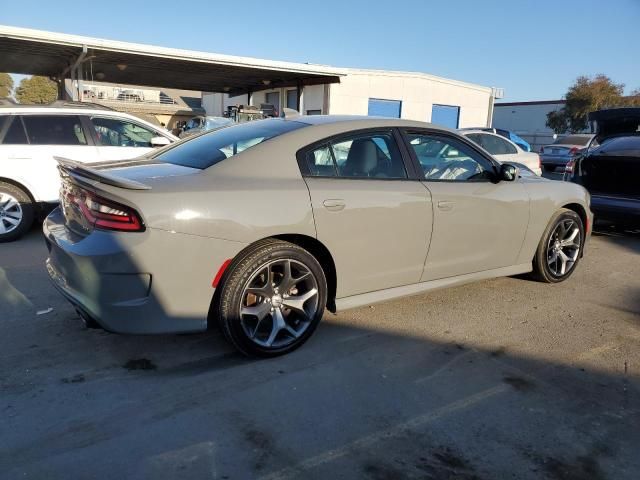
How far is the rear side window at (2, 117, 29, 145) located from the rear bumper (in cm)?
443

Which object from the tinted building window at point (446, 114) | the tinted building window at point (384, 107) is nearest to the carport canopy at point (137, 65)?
the tinted building window at point (384, 107)

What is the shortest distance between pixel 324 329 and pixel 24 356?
205cm

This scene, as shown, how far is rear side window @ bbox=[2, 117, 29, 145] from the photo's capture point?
21.4 ft

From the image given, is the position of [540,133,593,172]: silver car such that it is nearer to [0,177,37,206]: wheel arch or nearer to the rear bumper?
[0,177,37,206]: wheel arch

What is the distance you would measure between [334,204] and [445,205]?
101 centimetres

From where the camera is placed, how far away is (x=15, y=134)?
6586 mm

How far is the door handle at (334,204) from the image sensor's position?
3.37 meters

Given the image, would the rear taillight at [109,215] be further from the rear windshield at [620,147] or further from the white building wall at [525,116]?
the white building wall at [525,116]

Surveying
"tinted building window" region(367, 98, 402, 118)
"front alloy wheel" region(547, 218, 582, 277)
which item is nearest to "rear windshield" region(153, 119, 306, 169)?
"front alloy wheel" region(547, 218, 582, 277)

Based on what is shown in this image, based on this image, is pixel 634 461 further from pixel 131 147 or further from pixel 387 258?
pixel 131 147

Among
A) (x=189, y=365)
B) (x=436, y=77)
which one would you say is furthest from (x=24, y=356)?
(x=436, y=77)

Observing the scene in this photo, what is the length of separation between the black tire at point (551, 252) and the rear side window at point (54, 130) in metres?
5.97

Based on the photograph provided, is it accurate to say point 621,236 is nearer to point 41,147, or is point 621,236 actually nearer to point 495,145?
point 495,145

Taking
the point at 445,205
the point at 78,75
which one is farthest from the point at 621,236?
the point at 78,75
